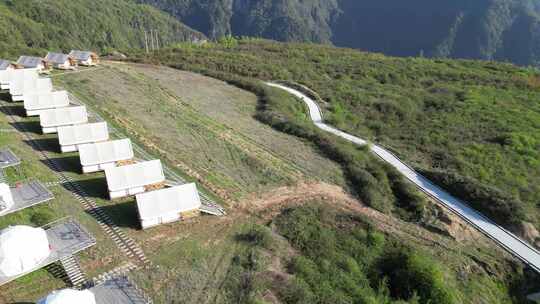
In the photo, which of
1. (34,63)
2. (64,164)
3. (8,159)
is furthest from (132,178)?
(34,63)

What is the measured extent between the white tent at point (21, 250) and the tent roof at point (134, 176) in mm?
7907

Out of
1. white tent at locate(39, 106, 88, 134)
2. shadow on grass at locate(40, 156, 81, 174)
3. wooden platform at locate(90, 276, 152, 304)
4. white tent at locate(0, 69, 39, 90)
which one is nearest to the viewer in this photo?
wooden platform at locate(90, 276, 152, 304)

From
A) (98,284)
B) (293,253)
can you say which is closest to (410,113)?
(293,253)

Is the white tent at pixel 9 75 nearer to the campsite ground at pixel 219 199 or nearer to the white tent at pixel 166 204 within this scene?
the campsite ground at pixel 219 199

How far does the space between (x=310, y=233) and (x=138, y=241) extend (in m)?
12.1

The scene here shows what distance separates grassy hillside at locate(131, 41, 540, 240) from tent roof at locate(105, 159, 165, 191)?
60.8 ft

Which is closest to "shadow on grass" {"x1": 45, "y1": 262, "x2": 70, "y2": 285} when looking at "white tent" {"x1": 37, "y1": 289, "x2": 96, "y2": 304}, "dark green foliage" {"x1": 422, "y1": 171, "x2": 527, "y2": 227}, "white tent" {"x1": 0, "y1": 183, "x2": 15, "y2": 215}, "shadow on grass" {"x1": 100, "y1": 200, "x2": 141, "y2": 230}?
"white tent" {"x1": 37, "y1": 289, "x2": 96, "y2": 304}

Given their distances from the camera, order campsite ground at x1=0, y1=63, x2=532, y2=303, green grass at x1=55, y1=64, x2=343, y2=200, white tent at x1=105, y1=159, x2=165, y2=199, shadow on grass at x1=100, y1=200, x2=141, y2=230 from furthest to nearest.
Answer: green grass at x1=55, y1=64, x2=343, y2=200 → white tent at x1=105, y1=159, x2=165, y2=199 → shadow on grass at x1=100, y1=200, x2=141, y2=230 → campsite ground at x1=0, y1=63, x2=532, y2=303

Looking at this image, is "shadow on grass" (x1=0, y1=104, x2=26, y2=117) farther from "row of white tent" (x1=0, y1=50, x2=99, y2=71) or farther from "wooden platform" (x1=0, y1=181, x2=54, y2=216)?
"wooden platform" (x1=0, y1=181, x2=54, y2=216)

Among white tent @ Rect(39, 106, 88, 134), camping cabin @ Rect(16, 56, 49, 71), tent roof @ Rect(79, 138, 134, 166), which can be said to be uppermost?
camping cabin @ Rect(16, 56, 49, 71)

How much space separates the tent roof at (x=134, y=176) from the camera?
3164 cm

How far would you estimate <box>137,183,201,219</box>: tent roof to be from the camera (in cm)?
2848

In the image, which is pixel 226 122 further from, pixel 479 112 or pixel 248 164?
pixel 479 112

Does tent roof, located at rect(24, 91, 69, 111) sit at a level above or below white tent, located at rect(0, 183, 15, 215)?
above
